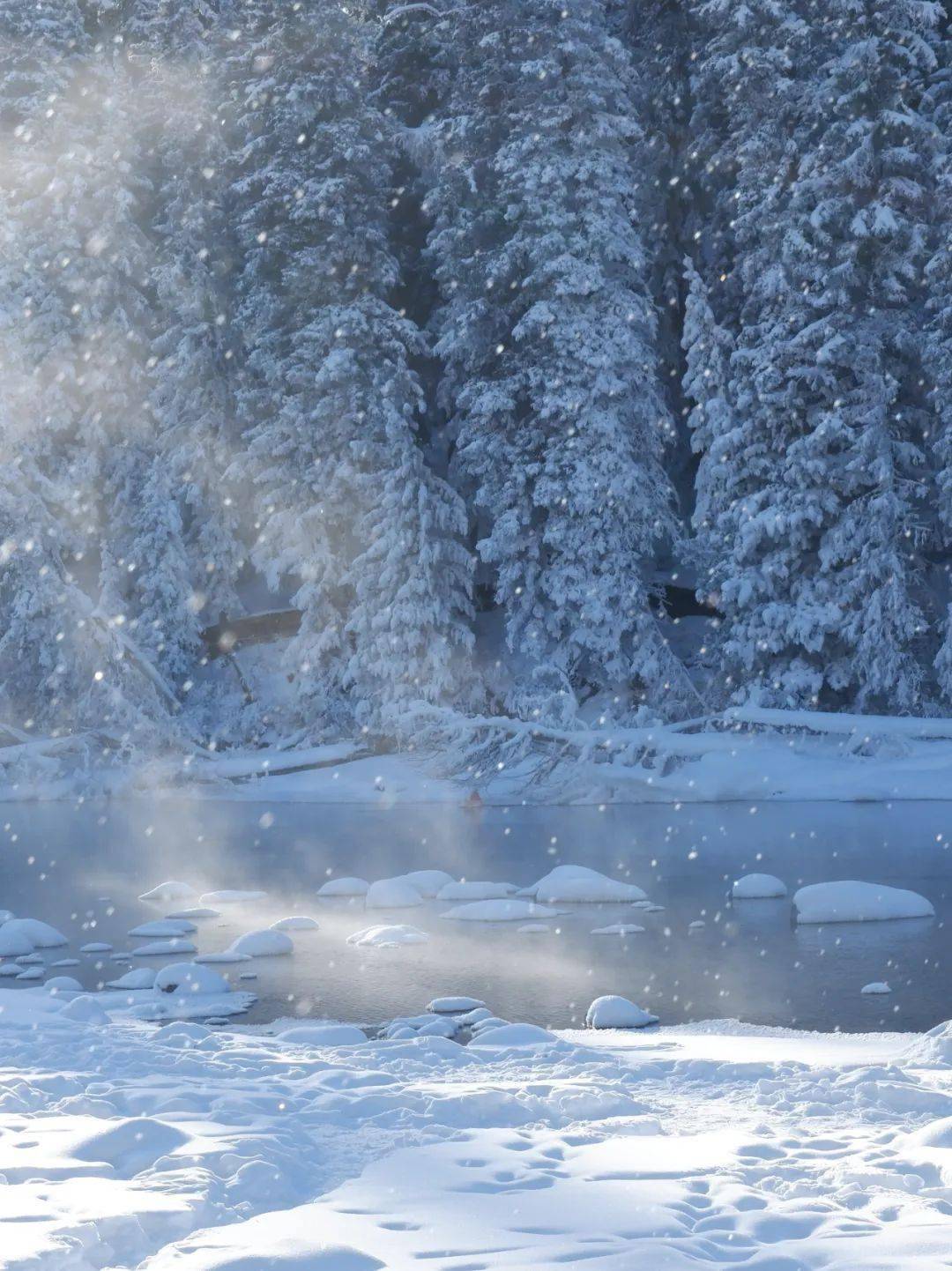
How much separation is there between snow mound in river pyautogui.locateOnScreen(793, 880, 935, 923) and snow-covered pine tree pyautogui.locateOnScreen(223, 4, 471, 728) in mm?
17927

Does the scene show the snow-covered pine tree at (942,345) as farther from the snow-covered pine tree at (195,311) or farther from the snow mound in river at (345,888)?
the snow-covered pine tree at (195,311)

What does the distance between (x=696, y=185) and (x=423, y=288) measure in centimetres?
773

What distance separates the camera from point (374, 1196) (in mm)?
5371

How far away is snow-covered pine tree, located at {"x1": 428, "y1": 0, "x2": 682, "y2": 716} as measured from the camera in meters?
31.0

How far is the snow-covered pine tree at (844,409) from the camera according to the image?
2791cm

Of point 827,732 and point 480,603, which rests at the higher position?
point 480,603

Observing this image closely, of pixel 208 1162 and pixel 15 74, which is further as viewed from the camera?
pixel 15 74

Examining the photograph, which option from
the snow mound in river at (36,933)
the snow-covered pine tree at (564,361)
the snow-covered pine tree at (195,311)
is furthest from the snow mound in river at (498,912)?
the snow-covered pine tree at (195,311)

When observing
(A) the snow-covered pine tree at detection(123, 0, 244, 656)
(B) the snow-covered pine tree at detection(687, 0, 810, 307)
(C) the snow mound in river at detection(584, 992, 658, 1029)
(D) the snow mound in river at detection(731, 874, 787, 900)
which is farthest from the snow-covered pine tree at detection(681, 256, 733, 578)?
(C) the snow mound in river at detection(584, 992, 658, 1029)

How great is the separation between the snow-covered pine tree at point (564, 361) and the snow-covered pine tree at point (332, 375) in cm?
172

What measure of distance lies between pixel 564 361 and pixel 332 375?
5599 millimetres

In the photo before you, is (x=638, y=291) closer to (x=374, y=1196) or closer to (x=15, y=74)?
(x=15, y=74)

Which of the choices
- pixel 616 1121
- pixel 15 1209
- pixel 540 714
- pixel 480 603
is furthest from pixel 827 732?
pixel 15 1209

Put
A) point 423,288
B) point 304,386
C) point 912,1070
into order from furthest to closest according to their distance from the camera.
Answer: point 423,288
point 304,386
point 912,1070
